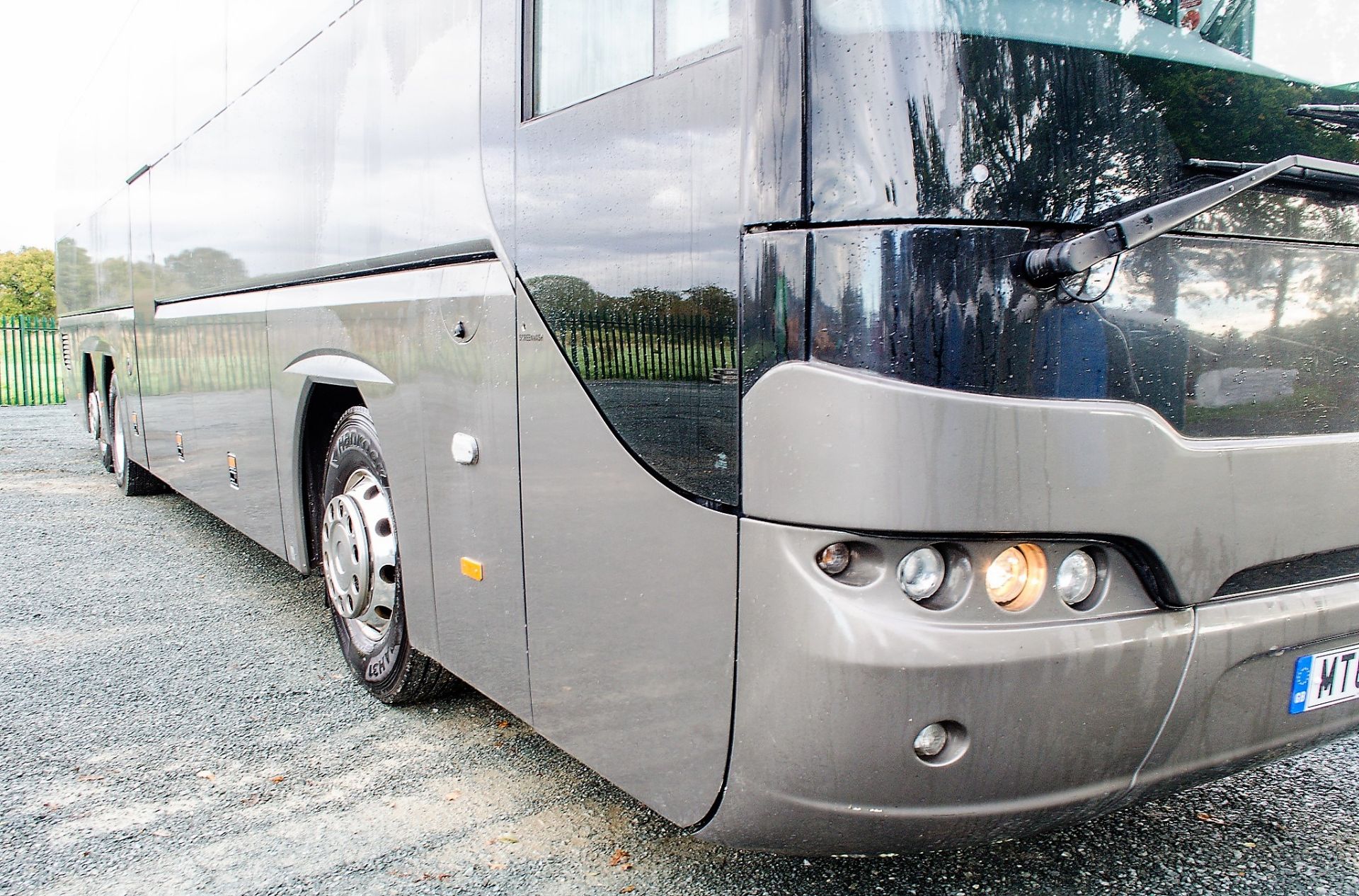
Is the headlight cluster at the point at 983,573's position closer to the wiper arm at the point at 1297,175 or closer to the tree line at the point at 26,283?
the wiper arm at the point at 1297,175

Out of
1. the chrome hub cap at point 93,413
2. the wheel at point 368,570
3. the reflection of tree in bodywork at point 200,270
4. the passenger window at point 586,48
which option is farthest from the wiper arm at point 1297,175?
the chrome hub cap at point 93,413

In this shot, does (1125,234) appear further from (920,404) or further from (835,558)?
(835,558)

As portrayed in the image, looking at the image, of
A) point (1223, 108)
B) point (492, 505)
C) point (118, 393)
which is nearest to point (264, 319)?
point (492, 505)

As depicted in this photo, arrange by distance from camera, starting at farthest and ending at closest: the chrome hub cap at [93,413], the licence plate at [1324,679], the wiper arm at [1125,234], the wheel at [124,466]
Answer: the chrome hub cap at [93,413]
the wheel at [124,466]
the licence plate at [1324,679]
the wiper arm at [1125,234]

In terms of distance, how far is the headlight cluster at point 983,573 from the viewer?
190 centimetres

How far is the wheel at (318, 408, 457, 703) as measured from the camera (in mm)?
3637

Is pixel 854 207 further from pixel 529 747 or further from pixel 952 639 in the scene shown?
pixel 529 747

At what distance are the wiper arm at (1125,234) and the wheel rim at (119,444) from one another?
821 centimetres

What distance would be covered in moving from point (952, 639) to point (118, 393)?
8.04 meters

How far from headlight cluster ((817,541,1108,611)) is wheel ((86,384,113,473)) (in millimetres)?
9203

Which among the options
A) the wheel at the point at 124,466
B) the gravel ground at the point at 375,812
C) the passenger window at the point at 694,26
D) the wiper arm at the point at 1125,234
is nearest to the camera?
the wiper arm at the point at 1125,234

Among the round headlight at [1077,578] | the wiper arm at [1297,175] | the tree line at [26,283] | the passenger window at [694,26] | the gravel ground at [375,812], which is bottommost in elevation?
the gravel ground at [375,812]

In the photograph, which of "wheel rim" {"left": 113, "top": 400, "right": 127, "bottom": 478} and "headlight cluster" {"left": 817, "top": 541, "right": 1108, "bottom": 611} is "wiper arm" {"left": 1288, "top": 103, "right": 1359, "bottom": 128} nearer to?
"headlight cluster" {"left": 817, "top": 541, "right": 1108, "bottom": 611}

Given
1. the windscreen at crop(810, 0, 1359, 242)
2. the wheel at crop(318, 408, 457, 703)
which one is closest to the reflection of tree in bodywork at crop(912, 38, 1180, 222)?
the windscreen at crop(810, 0, 1359, 242)
